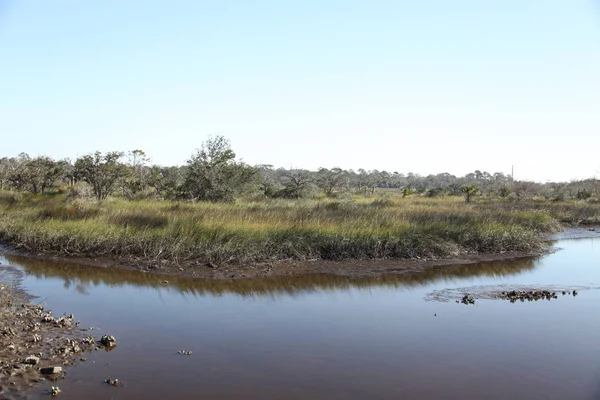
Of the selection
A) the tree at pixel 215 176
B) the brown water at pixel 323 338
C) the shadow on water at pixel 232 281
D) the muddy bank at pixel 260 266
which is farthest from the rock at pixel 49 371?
the tree at pixel 215 176

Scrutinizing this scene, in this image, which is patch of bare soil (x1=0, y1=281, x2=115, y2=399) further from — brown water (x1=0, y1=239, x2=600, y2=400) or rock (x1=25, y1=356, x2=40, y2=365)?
brown water (x1=0, y1=239, x2=600, y2=400)

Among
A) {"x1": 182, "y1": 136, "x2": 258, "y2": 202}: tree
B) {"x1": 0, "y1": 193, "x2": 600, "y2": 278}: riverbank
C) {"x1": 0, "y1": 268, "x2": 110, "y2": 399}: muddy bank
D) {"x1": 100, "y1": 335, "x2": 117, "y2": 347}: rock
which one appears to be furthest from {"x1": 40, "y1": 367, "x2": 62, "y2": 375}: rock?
{"x1": 182, "y1": 136, "x2": 258, "y2": 202}: tree

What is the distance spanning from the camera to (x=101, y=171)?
27.4 meters

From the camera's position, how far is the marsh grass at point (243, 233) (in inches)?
619

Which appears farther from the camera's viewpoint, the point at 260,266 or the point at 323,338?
the point at 260,266

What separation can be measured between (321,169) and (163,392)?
6383 centimetres

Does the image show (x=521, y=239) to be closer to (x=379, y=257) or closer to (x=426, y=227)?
(x=426, y=227)

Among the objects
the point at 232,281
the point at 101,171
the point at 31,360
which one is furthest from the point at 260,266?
the point at 101,171

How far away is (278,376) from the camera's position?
276 inches

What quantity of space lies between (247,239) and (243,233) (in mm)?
313

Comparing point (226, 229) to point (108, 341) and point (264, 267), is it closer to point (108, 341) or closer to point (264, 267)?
point (264, 267)

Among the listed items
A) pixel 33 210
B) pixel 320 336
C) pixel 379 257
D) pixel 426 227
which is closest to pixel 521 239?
pixel 426 227

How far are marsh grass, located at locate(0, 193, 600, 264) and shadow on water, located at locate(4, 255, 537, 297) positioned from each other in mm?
1287

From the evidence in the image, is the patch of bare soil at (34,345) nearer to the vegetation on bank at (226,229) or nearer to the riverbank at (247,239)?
the riverbank at (247,239)
